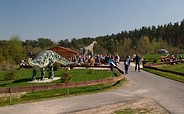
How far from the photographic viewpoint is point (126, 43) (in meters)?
115

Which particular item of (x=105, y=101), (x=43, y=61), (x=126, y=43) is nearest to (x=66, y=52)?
(x=43, y=61)

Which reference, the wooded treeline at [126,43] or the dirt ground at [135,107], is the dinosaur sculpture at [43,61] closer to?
the dirt ground at [135,107]

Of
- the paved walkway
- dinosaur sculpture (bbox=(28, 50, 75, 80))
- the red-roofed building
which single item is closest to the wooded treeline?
the red-roofed building

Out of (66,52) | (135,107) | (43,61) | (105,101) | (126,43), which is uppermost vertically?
(126,43)

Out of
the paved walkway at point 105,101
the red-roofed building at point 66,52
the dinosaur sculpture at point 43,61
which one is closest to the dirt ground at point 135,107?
the paved walkway at point 105,101

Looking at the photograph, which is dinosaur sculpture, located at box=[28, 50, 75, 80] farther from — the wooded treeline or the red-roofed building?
the wooded treeline

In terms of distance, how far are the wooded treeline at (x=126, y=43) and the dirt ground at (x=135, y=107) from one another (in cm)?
6453

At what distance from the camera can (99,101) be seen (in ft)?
44.1

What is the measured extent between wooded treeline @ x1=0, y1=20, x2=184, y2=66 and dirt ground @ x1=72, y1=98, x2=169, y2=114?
6453 centimetres

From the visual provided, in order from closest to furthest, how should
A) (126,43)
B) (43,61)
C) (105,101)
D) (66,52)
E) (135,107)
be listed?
1. (135,107)
2. (105,101)
3. (43,61)
4. (66,52)
5. (126,43)

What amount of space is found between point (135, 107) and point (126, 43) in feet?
340

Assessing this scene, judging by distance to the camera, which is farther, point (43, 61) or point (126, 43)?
point (126, 43)

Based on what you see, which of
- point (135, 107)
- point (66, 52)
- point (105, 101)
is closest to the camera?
point (135, 107)

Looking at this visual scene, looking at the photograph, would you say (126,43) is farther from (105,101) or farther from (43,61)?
(105,101)
